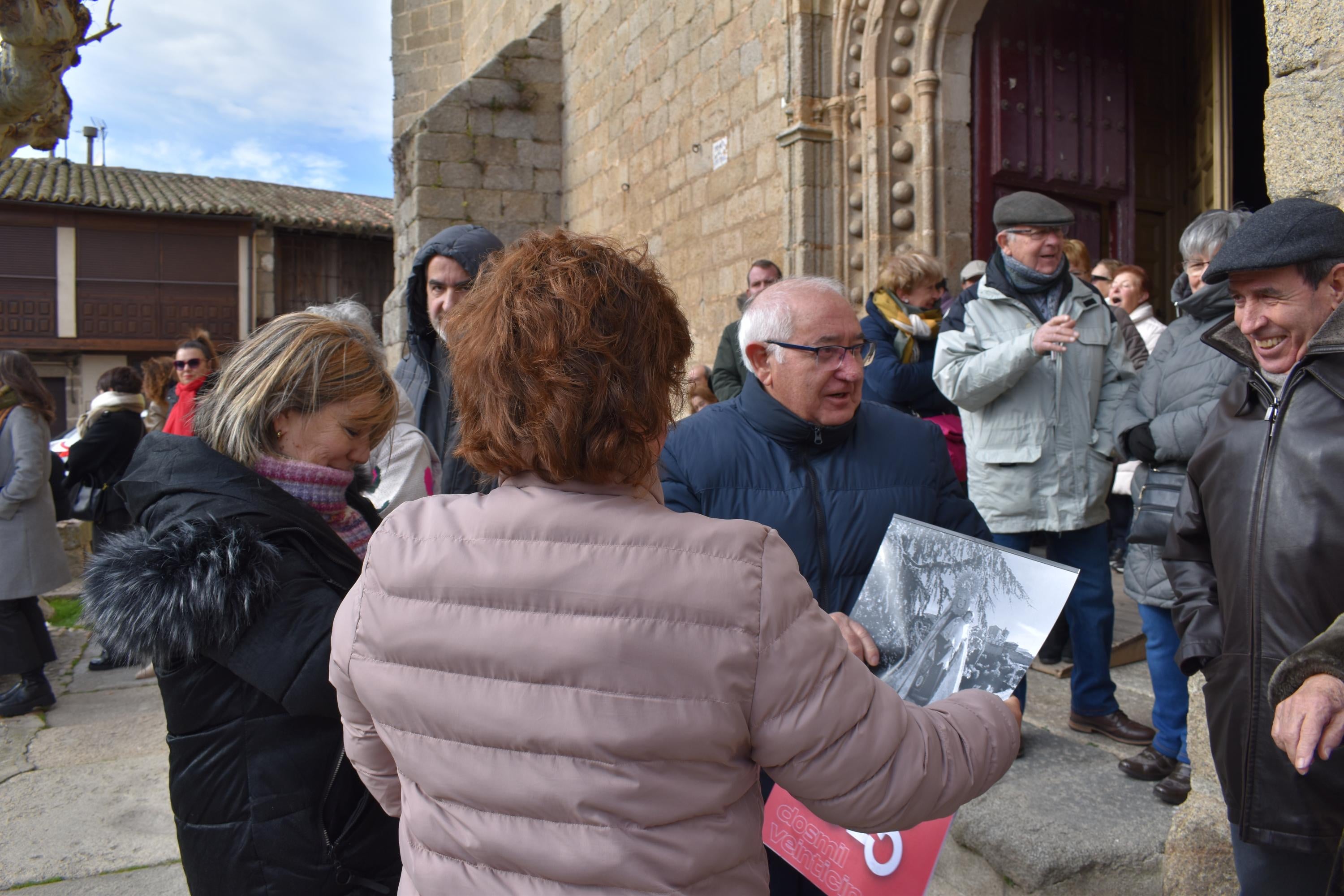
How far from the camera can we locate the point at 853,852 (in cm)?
165

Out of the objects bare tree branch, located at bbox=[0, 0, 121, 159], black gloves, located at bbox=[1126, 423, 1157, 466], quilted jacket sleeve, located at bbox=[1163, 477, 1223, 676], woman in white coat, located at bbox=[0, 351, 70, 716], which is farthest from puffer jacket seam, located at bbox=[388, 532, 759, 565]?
bare tree branch, located at bbox=[0, 0, 121, 159]

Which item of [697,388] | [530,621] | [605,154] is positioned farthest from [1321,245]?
[605,154]

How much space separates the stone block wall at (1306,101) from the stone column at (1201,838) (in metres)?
1.24

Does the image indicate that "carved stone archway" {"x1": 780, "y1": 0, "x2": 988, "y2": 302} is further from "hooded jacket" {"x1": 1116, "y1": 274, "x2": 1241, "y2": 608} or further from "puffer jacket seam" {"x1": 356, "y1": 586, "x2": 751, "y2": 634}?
"puffer jacket seam" {"x1": 356, "y1": 586, "x2": 751, "y2": 634}

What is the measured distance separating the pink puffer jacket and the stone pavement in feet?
8.89

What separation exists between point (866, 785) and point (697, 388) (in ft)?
17.4

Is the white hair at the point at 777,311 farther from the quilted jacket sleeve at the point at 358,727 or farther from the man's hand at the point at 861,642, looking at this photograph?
the quilted jacket sleeve at the point at 358,727

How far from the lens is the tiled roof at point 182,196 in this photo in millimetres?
21250

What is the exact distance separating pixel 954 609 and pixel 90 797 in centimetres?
383

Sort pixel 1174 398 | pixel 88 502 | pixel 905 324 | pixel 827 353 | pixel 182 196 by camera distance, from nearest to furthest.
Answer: pixel 827 353 < pixel 1174 398 < pixel 905 324 < pixel 88 502 < pixel 182 196

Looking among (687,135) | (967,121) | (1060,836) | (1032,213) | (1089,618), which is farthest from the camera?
(687,135)

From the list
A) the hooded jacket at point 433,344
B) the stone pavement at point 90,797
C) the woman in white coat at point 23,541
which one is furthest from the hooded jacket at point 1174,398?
the woman in white coat at point 23,541

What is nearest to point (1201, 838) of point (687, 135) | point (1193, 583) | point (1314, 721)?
point (1193, 583)

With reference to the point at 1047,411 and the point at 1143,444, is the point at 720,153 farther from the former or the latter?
the point at 1143,444
